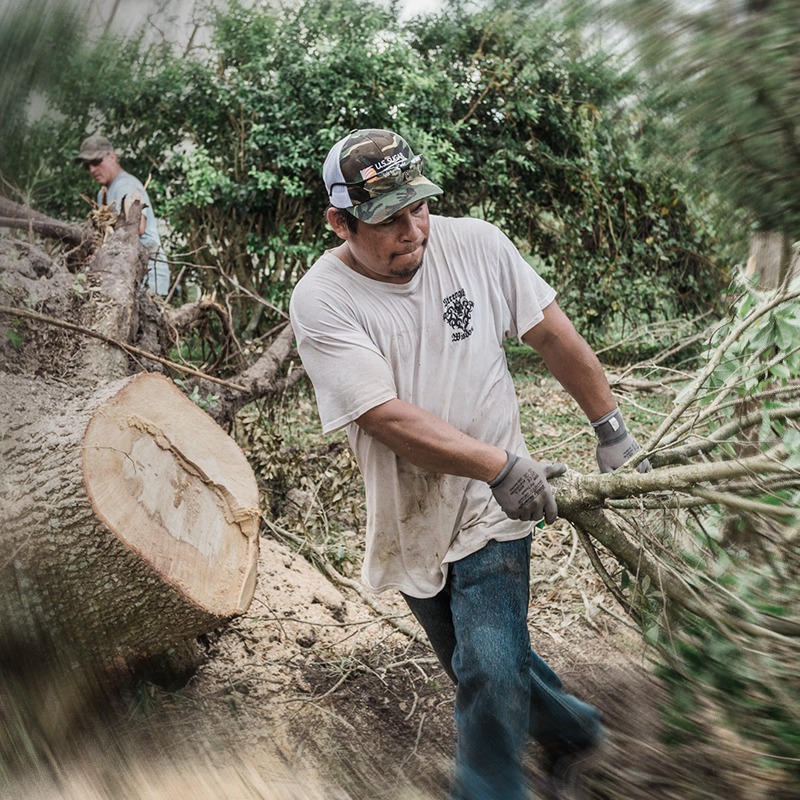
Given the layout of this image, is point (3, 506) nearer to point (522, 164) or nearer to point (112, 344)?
point (112, 344)

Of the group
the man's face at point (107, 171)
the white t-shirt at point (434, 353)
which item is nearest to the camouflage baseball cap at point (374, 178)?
the white t-shirt at point (434, 353)

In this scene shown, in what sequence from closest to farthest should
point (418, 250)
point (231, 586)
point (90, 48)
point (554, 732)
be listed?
point (90, 48) → point (418, 250) → point (554, 732) → point (231, 586)

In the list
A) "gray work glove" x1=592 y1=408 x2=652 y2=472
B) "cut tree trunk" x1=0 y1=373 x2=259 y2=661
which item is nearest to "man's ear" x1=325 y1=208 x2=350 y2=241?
"gray work glove" x1=592 y1=408 x2=652 y2=472

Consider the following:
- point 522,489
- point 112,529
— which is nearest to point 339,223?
point 522,489

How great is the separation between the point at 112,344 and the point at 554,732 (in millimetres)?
2431

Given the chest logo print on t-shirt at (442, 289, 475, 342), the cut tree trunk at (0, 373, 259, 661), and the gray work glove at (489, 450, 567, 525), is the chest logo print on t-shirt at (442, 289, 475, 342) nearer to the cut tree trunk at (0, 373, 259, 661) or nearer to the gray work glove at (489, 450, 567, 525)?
the gray work glove at (489, 450, 567, 525)

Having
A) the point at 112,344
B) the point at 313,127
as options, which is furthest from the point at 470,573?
the point at 313,127

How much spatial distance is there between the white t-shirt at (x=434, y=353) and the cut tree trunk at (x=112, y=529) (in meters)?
0.81

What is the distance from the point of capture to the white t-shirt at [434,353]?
93.8 inches

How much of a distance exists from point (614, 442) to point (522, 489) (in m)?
0.57

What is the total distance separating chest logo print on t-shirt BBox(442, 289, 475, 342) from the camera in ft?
7.92

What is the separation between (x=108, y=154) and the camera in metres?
4.69

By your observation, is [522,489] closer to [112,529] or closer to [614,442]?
[614,442]

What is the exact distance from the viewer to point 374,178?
7.73 feet
